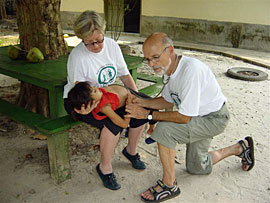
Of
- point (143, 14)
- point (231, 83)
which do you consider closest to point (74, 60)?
point (231, 83)

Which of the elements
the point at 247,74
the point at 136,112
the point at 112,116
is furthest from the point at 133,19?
the point at 112,116

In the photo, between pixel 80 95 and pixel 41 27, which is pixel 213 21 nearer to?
pixel 41 27

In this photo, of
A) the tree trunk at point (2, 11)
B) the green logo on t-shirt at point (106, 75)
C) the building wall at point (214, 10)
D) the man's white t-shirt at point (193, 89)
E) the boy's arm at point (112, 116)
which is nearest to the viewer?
the man's white t-shirt at point (193, 89)

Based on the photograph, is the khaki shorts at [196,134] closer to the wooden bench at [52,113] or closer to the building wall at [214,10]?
the wooden bench at [52,113]

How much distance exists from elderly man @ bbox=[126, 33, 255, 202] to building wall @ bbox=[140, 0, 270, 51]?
662cm

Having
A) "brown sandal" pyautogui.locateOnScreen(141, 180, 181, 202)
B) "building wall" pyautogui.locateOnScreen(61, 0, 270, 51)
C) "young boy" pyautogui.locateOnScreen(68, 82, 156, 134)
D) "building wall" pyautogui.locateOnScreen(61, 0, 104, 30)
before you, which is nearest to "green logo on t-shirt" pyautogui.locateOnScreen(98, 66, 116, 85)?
"young boy" pyautogui.locateOnScreen(68, 82, 156, 134)

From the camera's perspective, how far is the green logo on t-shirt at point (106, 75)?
2.62 metres

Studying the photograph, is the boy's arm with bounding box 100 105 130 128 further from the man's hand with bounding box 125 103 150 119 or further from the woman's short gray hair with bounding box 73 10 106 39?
the woman's short gray hair with bounding box 73 10 106 39

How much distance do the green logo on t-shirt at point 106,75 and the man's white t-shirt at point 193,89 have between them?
0.58 meters

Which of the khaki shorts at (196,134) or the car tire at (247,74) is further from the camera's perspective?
the car tire at (247,74)

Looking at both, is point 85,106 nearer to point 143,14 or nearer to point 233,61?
point 233,61

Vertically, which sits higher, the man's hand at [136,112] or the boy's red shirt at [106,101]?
the boy's red shirt at [106,101]

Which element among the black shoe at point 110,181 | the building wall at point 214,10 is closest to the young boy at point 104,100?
the black shoe at point 110,181

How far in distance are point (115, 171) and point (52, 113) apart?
86 cm
